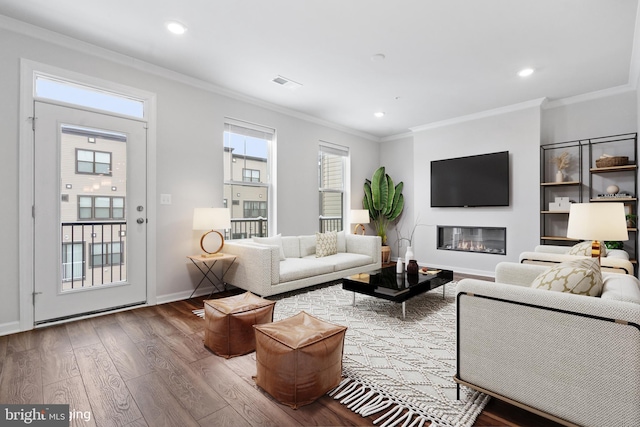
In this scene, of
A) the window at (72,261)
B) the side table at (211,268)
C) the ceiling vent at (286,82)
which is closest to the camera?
the window at (72,261)

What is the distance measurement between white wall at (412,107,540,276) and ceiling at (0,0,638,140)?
0.63 m

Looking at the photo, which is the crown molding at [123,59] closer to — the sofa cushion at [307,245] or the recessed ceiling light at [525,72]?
the sofa cushion at [307,245]

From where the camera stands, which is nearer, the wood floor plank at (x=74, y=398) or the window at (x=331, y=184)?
the wood floor plank at (x=74, y=398)

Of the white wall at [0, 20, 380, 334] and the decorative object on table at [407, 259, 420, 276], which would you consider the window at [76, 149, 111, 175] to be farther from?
the decorative object on table at [407, 259, 420, 276]

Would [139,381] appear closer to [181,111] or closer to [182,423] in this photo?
[182,423]

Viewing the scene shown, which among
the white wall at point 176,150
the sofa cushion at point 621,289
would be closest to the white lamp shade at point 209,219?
the white wall at point 176,150

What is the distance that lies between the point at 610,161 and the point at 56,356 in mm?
6233

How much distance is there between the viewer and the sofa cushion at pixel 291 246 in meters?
Answer: 4.40

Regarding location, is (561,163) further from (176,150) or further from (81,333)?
(81,333)

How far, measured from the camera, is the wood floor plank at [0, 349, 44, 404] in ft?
5.66

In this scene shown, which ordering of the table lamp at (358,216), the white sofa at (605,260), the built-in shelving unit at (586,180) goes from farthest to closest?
the table lamp at (358,216), the built-in shelving unit at (586,180), the white sofa at (605,260)

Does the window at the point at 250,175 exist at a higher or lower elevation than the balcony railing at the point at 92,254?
higher

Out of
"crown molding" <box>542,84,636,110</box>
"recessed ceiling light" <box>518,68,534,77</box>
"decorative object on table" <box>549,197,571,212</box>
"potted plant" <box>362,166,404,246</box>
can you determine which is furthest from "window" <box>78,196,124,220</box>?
"crown molding" <box>542,84,636,110</box>

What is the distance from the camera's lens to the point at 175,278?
3.68m
